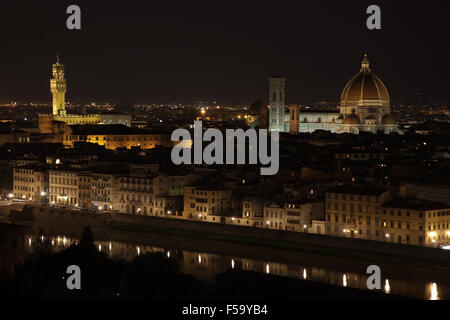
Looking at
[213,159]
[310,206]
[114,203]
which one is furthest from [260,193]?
[213,159]

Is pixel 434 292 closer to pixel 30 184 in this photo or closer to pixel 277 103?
pixel 30 184

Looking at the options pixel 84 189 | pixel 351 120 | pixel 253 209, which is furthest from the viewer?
pixel 351 120

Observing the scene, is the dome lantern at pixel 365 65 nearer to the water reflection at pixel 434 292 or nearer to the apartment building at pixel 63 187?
the apartment building at pixel 63 187

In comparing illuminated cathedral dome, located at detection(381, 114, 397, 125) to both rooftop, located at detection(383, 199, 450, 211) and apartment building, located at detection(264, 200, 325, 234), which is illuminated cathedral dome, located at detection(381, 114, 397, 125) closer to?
apartment building, located at detection(264, 200, 325, 234)

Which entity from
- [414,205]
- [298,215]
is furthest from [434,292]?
[298,215]

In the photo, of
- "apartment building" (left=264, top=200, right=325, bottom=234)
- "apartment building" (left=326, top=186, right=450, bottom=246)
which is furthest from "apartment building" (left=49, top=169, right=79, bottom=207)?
"apartment building" (left=326, top=186, right=450, bottom=246)
